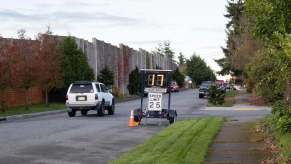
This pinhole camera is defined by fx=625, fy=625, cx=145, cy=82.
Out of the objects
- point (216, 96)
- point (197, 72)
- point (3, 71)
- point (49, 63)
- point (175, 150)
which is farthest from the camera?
point (197, 72)

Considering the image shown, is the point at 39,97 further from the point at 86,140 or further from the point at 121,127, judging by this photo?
the point at 86,140

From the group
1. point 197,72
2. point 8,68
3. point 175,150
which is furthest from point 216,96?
point 197,72

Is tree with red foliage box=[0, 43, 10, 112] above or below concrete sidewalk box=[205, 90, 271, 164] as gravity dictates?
above

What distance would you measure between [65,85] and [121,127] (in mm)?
29307

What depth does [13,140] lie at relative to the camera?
60.3ft

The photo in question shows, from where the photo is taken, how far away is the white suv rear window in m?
33.5

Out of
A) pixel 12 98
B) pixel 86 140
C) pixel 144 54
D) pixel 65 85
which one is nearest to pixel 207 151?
pixel 86 140

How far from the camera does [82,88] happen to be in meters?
33.7

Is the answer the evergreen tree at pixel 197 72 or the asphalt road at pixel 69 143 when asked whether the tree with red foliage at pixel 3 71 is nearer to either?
the asphalt road at pixel 69 143

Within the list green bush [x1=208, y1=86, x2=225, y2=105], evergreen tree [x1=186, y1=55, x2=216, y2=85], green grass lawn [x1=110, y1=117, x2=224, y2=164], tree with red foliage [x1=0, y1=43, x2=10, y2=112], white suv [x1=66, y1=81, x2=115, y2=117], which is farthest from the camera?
evergreen tree [x1=186, y1=55, x2=216, y2=85]

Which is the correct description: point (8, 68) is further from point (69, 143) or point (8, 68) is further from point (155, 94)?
point (69, 143)

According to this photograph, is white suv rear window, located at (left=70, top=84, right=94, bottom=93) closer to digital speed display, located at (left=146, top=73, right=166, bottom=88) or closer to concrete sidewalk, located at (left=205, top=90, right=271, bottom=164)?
digital speed display, located at (left=146, top=73, right=166, bottom=88)

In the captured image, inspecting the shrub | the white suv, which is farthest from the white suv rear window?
the shrub

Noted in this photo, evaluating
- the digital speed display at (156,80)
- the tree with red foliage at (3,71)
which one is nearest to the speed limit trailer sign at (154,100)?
the digital speed display at (156,80)
